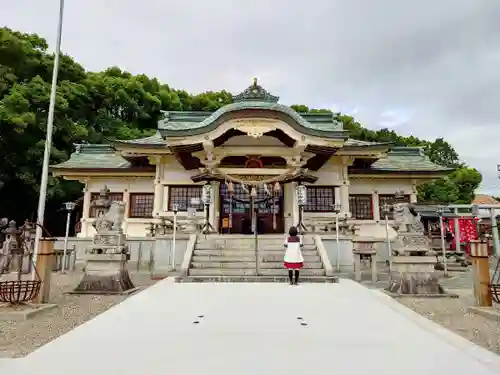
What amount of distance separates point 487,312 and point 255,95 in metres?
13.6

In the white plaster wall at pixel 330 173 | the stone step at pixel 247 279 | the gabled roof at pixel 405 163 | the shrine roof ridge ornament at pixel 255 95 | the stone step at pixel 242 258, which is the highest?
the shrine roof ridge ornament at pixel 255 95

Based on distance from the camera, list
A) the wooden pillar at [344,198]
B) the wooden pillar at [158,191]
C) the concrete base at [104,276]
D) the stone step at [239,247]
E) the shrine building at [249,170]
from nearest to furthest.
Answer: the concrete base at [104,276], the stone step at [239,247], the shrine building at [249,170], the wooden pillar at [158,191], the wooden pillar at [344,198]

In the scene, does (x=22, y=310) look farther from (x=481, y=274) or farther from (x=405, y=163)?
(x=405, y=163)

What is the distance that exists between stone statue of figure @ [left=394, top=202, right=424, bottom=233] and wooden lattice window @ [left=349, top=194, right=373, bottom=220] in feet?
27.4

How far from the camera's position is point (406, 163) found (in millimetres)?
18531

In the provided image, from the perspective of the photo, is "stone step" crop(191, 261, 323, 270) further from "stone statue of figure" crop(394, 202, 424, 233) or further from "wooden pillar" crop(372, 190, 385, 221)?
"wooden pillar" crop(372, 190, 385, 221)

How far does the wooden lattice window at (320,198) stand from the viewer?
1652 cm

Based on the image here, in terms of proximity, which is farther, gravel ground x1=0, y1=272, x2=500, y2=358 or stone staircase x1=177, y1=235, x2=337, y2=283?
stone staircase x1=177, y1=235, x2=337, y2=283

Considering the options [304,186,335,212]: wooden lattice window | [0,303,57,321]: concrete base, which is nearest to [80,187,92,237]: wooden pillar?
[304,186,335,212]: wooden lattice window

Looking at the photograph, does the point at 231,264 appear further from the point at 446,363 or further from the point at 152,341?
the point at 446,363

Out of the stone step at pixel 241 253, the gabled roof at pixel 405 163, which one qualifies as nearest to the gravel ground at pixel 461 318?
the stone step at pixel 241 253

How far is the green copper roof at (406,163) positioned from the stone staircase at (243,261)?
796 cm

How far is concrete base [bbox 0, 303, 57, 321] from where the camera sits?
5777mm

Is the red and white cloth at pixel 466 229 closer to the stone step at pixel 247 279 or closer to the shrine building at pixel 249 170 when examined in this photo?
the shrine building at pixel 249 170
